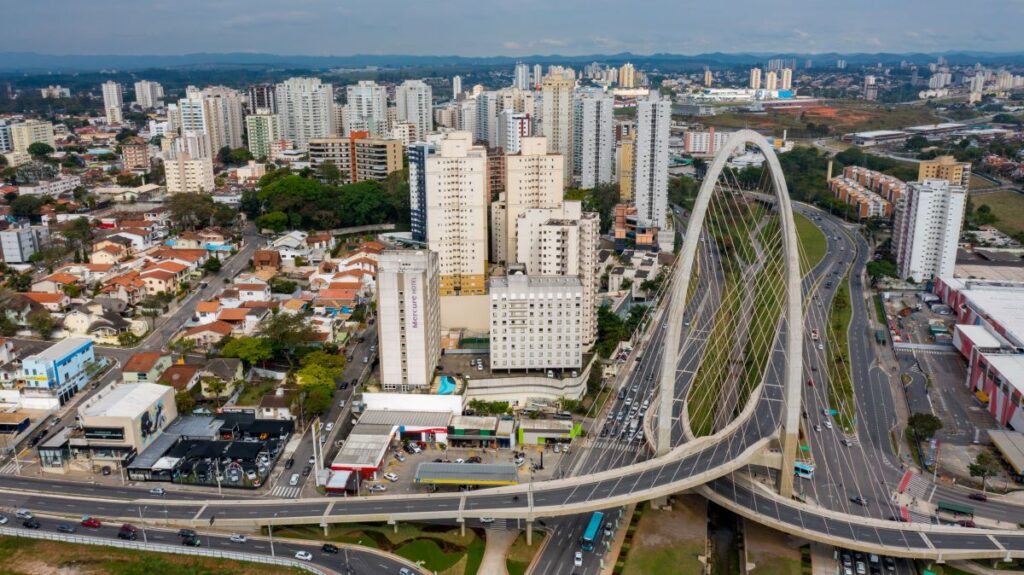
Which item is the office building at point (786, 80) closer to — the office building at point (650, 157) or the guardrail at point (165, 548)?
the office building at point (650, 157)

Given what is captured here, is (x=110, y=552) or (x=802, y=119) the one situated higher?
(x=802, y=119)

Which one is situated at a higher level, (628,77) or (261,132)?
(628,77)

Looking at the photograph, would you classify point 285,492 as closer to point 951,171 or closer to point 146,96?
point 951,171

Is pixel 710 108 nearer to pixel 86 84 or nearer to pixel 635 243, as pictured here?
pixel 635 243

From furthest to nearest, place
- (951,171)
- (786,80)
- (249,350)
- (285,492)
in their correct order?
(786,80)
(951,171)
(249,350)
(285,492)

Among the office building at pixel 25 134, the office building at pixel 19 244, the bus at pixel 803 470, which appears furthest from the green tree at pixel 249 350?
the office building at pixel 25 134

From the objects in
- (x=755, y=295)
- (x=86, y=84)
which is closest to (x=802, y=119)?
(x=755, y=295)

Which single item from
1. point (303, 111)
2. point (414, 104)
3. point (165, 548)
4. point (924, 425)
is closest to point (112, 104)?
point (303, 111)
